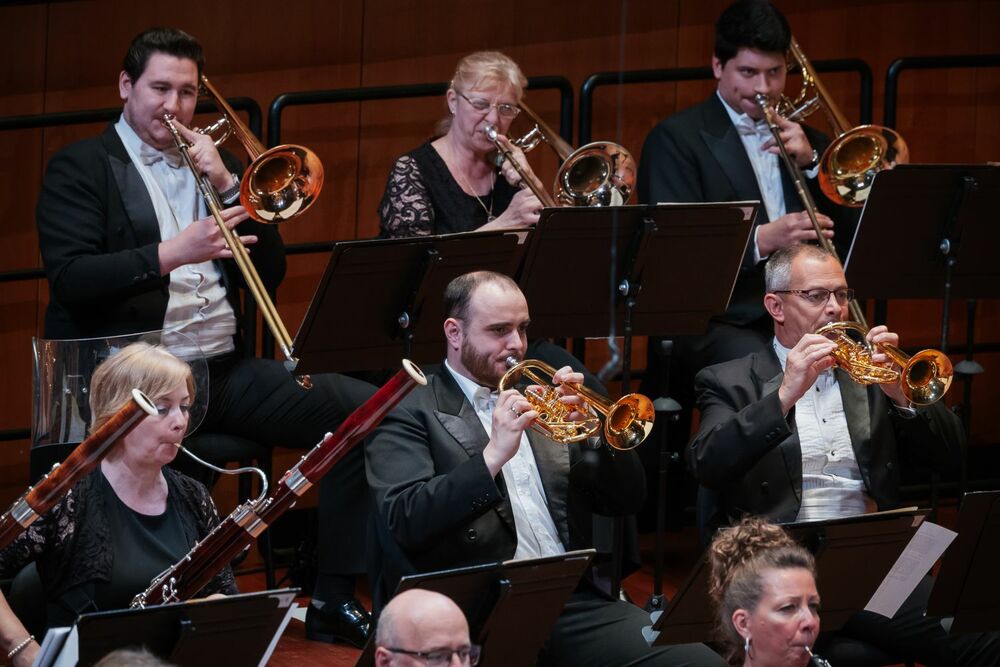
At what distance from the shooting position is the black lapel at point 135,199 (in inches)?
181

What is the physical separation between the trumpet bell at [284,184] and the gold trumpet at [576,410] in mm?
978

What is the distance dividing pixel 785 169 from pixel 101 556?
2.66 meters

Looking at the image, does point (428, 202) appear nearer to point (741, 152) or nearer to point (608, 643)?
point (741, 152)

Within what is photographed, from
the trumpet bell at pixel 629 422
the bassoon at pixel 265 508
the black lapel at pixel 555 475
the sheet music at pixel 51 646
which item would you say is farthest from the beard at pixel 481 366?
the sheet music at pixel 51 646

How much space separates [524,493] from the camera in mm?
3945

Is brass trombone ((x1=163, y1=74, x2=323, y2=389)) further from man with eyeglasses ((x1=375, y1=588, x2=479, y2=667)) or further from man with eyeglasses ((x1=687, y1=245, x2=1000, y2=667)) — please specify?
man with eyeglasses ((x1=375, y1=588, x2=479, y2=667))

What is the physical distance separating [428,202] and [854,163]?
1325mm

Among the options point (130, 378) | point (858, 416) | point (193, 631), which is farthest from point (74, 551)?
point (858, 416)

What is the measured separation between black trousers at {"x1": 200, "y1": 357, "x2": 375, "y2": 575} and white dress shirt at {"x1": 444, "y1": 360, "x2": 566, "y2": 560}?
2.27 ft

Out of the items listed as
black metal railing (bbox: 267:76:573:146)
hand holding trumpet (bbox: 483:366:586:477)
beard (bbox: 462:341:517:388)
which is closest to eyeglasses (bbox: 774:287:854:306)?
beard (bbox: 462:341:517:388)

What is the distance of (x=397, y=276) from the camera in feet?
13.9

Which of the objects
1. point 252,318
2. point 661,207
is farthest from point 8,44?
point 661,207

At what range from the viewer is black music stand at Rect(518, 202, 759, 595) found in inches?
169

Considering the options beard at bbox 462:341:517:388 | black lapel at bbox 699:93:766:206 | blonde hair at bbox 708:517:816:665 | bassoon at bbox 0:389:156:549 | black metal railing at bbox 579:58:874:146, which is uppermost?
black metal railing at bbox 579:58:874:146
